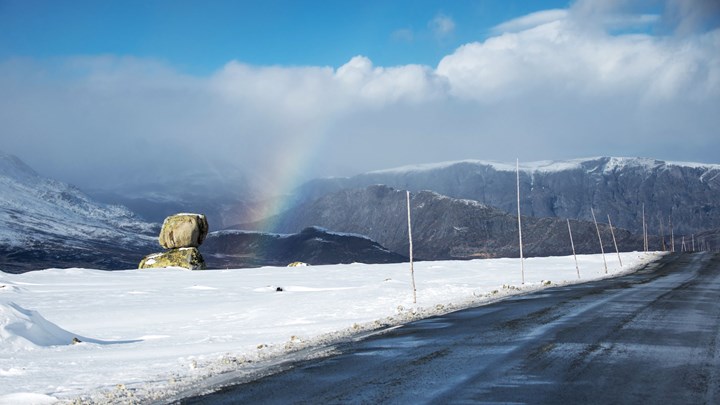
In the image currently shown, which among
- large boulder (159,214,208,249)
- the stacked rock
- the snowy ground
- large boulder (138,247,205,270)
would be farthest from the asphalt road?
large boulder (159,214,208,249)

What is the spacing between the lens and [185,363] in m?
14.1

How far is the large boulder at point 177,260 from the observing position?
79.5 metres

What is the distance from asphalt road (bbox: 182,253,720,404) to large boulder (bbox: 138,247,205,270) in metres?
64.1

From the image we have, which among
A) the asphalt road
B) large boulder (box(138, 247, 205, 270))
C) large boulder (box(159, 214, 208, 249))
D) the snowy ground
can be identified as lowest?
the snowy ground

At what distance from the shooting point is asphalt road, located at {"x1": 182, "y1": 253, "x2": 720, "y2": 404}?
31.8 feet

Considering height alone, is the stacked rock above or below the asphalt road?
above

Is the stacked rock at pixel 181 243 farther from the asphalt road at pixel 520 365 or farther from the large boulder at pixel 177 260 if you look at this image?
the asphalt road at pixel 520 365

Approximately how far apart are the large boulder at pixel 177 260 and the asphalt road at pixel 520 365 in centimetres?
6412

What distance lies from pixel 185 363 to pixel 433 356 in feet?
17.2

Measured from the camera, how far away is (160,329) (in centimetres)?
2405

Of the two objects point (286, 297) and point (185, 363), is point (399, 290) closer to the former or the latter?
point (286, 297)

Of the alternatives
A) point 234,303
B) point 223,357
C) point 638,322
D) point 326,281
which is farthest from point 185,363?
point 326,281

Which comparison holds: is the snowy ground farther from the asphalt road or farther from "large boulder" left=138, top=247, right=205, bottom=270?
"large boulder" left=138, top=247, right=205, bottom=270

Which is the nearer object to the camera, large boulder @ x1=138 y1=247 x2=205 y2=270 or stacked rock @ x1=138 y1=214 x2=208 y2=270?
large boulder @ x1=138 y1=247 x2=205 y2=270
